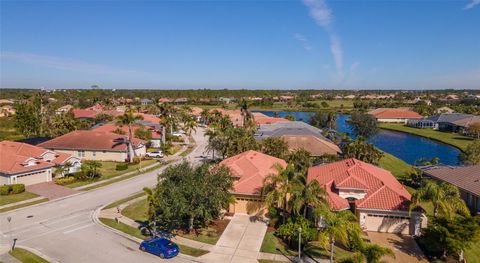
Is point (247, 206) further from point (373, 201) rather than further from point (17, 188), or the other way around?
point (17, 188)

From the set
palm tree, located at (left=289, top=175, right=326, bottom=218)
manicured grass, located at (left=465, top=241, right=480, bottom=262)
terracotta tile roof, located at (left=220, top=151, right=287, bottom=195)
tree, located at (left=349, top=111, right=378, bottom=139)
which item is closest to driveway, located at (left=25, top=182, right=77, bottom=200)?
terracotta tile roof, located at (left=220, top=151, right=287, bottom=195)

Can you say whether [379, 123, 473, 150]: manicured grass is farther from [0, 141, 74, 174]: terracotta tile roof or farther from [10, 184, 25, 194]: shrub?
[10, 184, 25, 194]: shrub

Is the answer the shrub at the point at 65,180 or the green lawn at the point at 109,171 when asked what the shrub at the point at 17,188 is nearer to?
the shrub at the point at 65,180

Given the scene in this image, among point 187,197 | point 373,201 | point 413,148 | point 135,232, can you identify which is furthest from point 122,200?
point 413,148

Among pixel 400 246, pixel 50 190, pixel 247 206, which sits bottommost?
pixel 400 246

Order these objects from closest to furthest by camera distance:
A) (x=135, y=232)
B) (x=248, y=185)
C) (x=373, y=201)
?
(x=135, y=232)
(x=373, y=201)
(x=248, y=185)

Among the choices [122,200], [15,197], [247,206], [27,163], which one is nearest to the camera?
[247,206]

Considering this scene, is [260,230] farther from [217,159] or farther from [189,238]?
[217,159]
